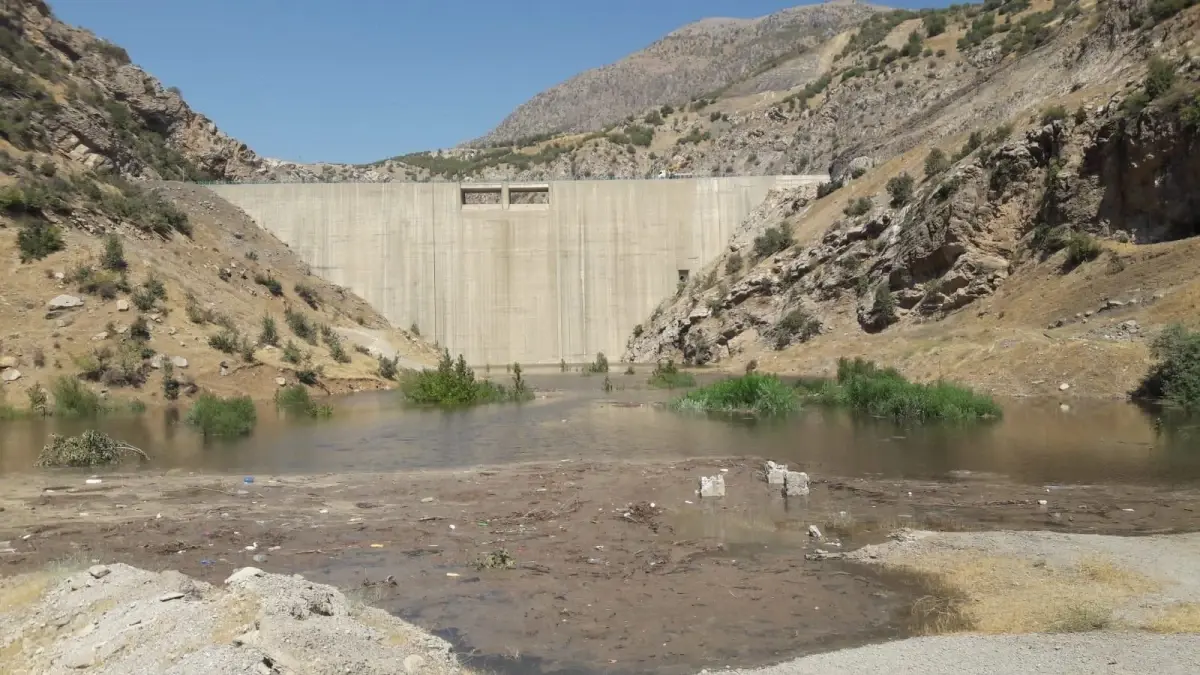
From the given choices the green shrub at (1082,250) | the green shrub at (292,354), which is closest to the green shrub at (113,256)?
the green shrub at (292,354)

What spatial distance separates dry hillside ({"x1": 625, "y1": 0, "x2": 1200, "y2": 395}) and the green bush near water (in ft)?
13.5

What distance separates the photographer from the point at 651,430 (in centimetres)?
2333

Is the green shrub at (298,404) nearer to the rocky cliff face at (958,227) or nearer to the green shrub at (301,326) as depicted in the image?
the green shrub at (301,326)

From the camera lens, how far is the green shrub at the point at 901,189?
43781 millimetres

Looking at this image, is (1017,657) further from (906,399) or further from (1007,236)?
(1007,236)

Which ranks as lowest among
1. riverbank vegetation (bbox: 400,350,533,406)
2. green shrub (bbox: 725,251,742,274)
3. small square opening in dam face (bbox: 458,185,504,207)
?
riverbank vegetation (bbox: 400,350,533,406)

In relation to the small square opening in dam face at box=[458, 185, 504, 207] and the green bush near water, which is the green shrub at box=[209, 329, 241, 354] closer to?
the green bush near water

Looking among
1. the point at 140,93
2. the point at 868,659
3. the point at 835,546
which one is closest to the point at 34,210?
the point at 140,93

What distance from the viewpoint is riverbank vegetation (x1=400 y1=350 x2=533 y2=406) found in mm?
31750

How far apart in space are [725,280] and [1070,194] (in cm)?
1924

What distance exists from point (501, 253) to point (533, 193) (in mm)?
4293

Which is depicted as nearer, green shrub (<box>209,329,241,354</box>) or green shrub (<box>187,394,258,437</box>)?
green shrub (<box>187,394,258,437</box>)

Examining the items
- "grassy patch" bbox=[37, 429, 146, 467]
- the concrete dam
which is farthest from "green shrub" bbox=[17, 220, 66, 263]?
"grassy patch" bbox=[37, 429, 146, 467]

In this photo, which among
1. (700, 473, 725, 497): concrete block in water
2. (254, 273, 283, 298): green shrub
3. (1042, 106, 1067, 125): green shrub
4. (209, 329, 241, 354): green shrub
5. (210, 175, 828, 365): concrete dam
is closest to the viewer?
(700, 473, 725, 497): concrete block in water
